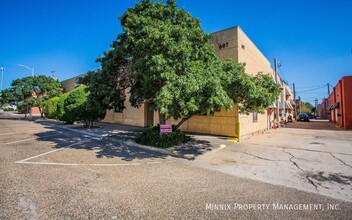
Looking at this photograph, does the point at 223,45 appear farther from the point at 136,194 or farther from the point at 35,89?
the point at 35,89

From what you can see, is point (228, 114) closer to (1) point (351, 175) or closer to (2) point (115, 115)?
(1) point (351, 175)

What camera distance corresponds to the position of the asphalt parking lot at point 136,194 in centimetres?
346

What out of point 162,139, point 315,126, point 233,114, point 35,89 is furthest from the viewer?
point 35,89

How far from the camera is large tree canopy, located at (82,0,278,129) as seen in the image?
711 cm

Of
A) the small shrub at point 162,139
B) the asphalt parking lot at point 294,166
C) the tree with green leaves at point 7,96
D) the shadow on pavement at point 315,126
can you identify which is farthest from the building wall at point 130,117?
the tree with green leaves at point 7,96

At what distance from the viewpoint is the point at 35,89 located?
31094 mm

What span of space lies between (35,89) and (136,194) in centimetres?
3551

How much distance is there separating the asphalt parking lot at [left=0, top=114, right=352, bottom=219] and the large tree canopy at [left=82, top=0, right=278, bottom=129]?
258cm

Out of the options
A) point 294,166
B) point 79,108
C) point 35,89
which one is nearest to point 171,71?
point 294,166

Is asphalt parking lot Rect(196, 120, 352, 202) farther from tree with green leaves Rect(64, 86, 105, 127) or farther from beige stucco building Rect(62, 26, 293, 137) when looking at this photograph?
tree with green leaves Rect(64, 86, 105, 127)

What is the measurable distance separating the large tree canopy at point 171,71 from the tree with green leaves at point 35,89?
2544 centimetres

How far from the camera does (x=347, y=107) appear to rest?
63.8 feet

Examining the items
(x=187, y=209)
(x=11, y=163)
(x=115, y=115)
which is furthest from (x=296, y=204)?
(x=115, y=115)

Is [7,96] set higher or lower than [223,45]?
lower
